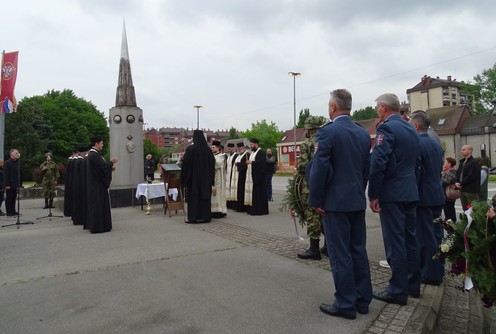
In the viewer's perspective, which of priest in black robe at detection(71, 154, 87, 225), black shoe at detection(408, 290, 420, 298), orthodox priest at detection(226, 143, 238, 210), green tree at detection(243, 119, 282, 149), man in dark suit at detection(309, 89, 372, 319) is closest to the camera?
man in dark suit at detection(309, 89, 372, 319)

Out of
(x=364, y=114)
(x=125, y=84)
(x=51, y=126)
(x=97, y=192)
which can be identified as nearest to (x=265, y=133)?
(x=364, y=114)

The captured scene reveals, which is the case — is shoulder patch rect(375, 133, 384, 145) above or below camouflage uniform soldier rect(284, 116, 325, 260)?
above

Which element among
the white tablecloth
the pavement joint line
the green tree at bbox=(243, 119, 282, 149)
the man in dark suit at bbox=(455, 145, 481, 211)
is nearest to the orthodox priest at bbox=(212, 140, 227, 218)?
the pavement joint line

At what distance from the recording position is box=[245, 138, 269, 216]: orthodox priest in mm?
10844

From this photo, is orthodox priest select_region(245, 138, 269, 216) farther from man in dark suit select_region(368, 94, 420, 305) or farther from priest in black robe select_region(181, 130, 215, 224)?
man in dark suit select_region(368, 94, 420, 305)

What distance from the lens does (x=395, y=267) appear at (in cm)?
394

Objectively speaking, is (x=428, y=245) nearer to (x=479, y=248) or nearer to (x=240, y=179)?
(x=479, y=248)

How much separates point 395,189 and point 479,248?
3.57ft

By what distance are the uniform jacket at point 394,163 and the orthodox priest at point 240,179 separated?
7.54m

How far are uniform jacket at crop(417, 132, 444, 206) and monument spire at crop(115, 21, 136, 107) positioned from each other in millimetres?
11835

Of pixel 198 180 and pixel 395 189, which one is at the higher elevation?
pixel 395 189

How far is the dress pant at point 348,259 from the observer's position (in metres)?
3.60

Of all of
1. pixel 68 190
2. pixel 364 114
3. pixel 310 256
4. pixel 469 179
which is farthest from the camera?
pixel 364 114

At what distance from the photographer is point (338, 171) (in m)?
3.72
